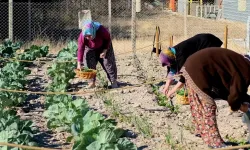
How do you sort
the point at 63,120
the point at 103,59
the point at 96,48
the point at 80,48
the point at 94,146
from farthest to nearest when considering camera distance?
the point at 103,59 → the point at 96,48 → the point at 80,48 → the point at 63,120 → the point at 94,146

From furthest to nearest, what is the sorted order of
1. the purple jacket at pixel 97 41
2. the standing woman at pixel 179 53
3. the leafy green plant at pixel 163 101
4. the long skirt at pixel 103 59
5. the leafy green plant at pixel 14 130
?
the long skirt at pixel 103 59 < the purple jacket at pixel 97 41 < the leafy green plant at pixel 163 101 < the standing woman at pixel 179 53 < the leafy green plant at pixel 14 130

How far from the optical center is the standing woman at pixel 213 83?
4918 millimetres

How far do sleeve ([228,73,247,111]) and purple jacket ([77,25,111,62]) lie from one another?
3.54 m

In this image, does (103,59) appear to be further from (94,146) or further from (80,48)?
(94,146)

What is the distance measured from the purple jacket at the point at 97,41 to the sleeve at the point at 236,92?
3540 millimetres

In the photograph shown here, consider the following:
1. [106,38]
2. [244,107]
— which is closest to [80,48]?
[106,38]

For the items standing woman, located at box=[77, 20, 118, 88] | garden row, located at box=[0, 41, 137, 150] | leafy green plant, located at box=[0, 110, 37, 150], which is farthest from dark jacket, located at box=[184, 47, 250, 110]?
standing woman, located at box=[77, 20, 118, 88]

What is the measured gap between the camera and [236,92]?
486 cm

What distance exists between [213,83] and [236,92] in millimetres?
324

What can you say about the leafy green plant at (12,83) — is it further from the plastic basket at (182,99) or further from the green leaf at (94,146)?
the green leaf at (94,146)

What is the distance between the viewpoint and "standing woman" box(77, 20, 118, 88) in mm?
8008

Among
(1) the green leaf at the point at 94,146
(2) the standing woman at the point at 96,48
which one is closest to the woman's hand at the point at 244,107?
(1) the green leaf at the point at 94,146

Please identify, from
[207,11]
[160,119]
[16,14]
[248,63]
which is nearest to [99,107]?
[160,119]

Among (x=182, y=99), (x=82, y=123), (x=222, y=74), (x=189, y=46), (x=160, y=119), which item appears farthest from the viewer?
(x=182, y=99)
